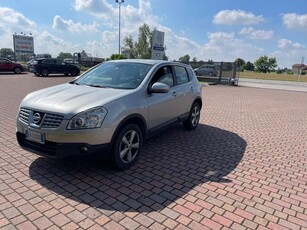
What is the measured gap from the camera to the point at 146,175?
3.82m

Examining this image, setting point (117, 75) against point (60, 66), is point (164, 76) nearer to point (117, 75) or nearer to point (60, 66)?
point (117, 75)

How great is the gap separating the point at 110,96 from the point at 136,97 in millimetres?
457

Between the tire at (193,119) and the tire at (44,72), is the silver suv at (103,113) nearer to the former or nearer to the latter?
the tire at (193,119)

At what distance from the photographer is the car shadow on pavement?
10.3ft

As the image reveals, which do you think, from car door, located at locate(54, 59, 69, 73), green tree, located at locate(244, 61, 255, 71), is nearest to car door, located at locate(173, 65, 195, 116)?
car door, located at locate(54, 59, 69, 73)

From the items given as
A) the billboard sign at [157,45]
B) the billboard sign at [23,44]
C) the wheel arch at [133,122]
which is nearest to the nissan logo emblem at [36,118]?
the wheel arch at [133,122]

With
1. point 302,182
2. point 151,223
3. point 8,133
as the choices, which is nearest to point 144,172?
point 151,223

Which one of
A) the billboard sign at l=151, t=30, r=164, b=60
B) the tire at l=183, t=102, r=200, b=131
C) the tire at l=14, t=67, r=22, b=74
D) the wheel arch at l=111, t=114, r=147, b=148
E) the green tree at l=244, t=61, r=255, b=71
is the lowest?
the tire at l=183, t=102, r=200, b=131

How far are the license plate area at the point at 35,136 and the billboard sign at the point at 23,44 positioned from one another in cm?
4239

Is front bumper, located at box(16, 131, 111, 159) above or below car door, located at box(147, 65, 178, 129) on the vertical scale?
below

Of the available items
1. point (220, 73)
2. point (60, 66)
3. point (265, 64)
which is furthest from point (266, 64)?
point (60, 66)

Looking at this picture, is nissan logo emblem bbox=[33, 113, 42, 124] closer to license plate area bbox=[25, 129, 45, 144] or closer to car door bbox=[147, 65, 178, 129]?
license plate area bbox=[25, 129, 45, 144]

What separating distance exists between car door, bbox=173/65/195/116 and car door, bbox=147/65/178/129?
193 millimetres

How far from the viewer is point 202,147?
522 cm
